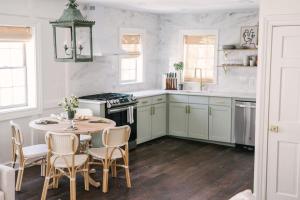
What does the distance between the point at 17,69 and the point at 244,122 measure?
3975mm

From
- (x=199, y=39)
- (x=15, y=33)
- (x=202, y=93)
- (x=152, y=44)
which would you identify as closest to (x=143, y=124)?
(x=202, y=93)

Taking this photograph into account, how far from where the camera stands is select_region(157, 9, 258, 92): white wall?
25.7 feet

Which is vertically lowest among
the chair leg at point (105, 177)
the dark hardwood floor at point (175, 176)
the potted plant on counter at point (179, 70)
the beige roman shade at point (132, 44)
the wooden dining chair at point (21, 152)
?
the dark hardwood floor at point (175, 176)

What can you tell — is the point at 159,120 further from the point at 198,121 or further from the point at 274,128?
the point at 274,128

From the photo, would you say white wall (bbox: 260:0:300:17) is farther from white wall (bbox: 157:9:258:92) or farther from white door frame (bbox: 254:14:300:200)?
white wall (bbox: 157:9:258:92)

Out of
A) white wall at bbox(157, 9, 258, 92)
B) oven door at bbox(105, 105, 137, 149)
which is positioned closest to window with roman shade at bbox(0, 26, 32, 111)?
Answer: oven door at bbox(105, 105, 137, 149)

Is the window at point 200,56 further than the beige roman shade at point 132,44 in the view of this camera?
Yes

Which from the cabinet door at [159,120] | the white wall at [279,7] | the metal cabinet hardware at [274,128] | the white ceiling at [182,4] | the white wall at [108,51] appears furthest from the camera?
the cabinet door at [159,120]

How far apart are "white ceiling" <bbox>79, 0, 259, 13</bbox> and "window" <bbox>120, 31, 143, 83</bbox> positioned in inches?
28.1

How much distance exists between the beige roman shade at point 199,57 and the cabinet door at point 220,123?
3.18 ft

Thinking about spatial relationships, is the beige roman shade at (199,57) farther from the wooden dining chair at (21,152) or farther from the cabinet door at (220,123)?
the wooden dining chair at (21,152)

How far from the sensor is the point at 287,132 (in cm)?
438

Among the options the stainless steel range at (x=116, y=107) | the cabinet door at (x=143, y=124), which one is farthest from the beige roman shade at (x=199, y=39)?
the stainless steel range at (x=116, y=107)

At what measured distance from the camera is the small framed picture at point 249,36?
765 centimetres
